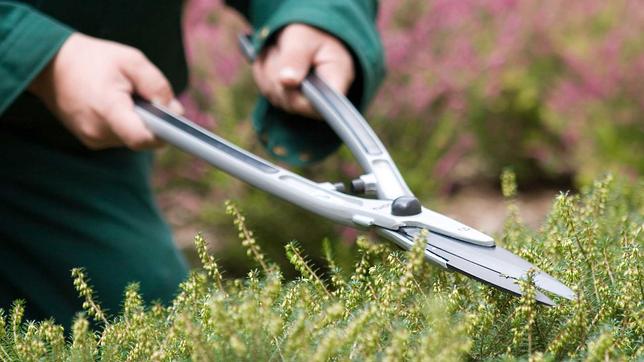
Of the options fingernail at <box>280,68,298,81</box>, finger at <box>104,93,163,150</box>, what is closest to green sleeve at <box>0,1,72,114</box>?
finger at <box>104,93,163,150</box>

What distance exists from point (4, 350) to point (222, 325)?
11.8 inches

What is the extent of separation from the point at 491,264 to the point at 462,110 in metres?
2.94

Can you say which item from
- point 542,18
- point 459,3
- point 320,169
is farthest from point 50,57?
point 542,18

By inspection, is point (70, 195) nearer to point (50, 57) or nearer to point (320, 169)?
point (50, 57)

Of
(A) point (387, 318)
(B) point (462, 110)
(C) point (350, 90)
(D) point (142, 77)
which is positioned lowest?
(A) point (387, 318)

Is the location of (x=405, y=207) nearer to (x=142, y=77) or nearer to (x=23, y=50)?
(x=142, y=77)

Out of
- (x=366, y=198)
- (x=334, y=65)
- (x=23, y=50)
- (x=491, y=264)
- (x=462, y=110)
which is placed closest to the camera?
(x=491, y=264)

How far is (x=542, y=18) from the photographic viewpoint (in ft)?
16.2

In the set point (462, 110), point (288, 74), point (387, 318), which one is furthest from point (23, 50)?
point (462, 110)

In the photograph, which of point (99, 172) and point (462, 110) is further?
point (462, 110)

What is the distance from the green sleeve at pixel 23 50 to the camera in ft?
4.82

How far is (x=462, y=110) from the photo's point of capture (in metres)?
3.93

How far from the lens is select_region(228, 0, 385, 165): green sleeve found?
1754 mm

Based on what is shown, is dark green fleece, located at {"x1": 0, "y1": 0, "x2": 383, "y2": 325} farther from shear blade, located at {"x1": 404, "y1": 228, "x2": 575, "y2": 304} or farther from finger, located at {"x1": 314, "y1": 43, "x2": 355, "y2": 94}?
shear blade, located at {"x1": 404, "y1": 228, "x2": 575, "y2": 304}
